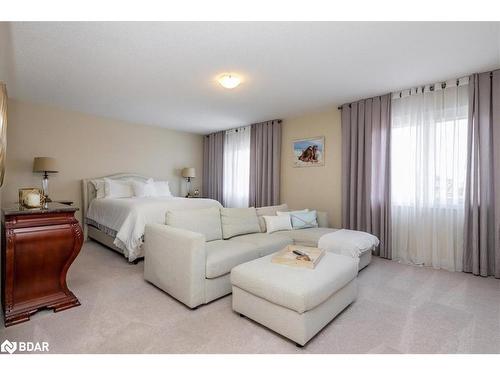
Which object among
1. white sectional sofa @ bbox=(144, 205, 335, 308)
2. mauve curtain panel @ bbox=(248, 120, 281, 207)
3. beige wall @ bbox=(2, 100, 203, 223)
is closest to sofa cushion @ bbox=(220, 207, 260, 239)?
white sectional sofa @ bbox=(144, 205, 335, 308)

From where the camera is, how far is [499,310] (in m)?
2.08

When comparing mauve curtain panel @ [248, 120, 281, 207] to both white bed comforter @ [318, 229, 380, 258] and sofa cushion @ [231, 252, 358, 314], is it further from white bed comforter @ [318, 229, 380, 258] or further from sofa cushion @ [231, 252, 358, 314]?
sofa cushion @ [231, 252, 358, 314]

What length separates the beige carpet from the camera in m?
1.59

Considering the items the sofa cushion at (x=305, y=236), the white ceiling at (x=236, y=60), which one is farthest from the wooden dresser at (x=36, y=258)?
the sofa cushion at (x=305, y=236)

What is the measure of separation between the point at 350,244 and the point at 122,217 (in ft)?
9.88

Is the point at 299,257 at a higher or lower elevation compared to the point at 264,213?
lower

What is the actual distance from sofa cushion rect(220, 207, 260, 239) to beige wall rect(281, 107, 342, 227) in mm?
1595

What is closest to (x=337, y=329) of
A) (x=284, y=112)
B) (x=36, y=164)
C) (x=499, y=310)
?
(x=499, y=310)

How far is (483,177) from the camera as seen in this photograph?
2863 mm

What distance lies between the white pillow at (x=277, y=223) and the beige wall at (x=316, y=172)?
3.70ft

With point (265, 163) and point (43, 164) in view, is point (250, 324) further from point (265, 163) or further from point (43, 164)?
point (43, 164)

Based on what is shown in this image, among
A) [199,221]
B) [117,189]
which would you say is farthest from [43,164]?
[199,221]

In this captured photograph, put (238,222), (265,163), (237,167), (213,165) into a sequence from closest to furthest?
(238,222) < (265,163) < (237,167) < (213,165)

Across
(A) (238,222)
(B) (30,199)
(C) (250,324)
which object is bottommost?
(C) (250,324)
